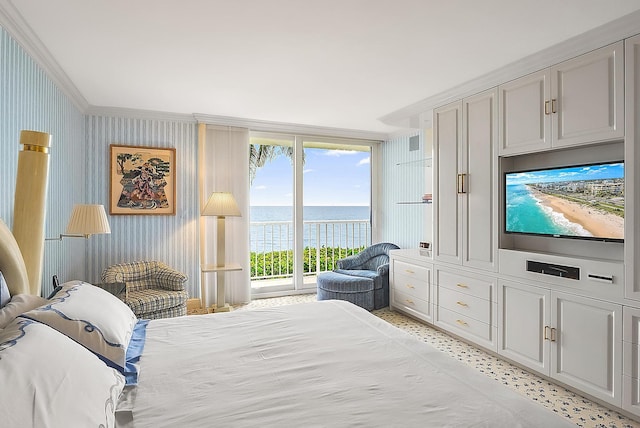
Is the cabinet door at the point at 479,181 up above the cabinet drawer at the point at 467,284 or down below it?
above

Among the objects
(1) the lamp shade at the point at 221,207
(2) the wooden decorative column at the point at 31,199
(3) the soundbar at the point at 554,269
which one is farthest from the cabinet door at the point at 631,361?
(1) the lamp shade at the point at 221,207

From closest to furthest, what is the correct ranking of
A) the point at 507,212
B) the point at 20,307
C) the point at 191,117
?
the point at 20,307 < the point at 507,212 < the point at 191,117

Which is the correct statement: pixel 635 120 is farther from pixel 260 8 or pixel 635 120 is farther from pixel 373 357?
pixel 260 8

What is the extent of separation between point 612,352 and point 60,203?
4570mm

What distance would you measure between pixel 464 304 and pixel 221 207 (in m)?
2.87

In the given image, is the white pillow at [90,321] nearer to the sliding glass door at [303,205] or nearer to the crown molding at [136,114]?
the crown molding at [136,114]

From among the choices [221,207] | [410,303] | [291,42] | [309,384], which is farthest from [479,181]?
[221,207]

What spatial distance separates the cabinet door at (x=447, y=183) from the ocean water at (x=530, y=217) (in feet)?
1.68

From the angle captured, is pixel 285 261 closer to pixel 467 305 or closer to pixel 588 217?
pixel 467 305

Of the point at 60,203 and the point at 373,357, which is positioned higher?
the point at 60,203

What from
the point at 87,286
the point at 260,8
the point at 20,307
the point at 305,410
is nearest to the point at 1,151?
the point at 87,286

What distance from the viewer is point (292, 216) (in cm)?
546

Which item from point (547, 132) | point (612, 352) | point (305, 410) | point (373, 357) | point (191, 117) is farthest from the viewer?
point (191, 117)

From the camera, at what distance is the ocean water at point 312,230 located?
585cm
